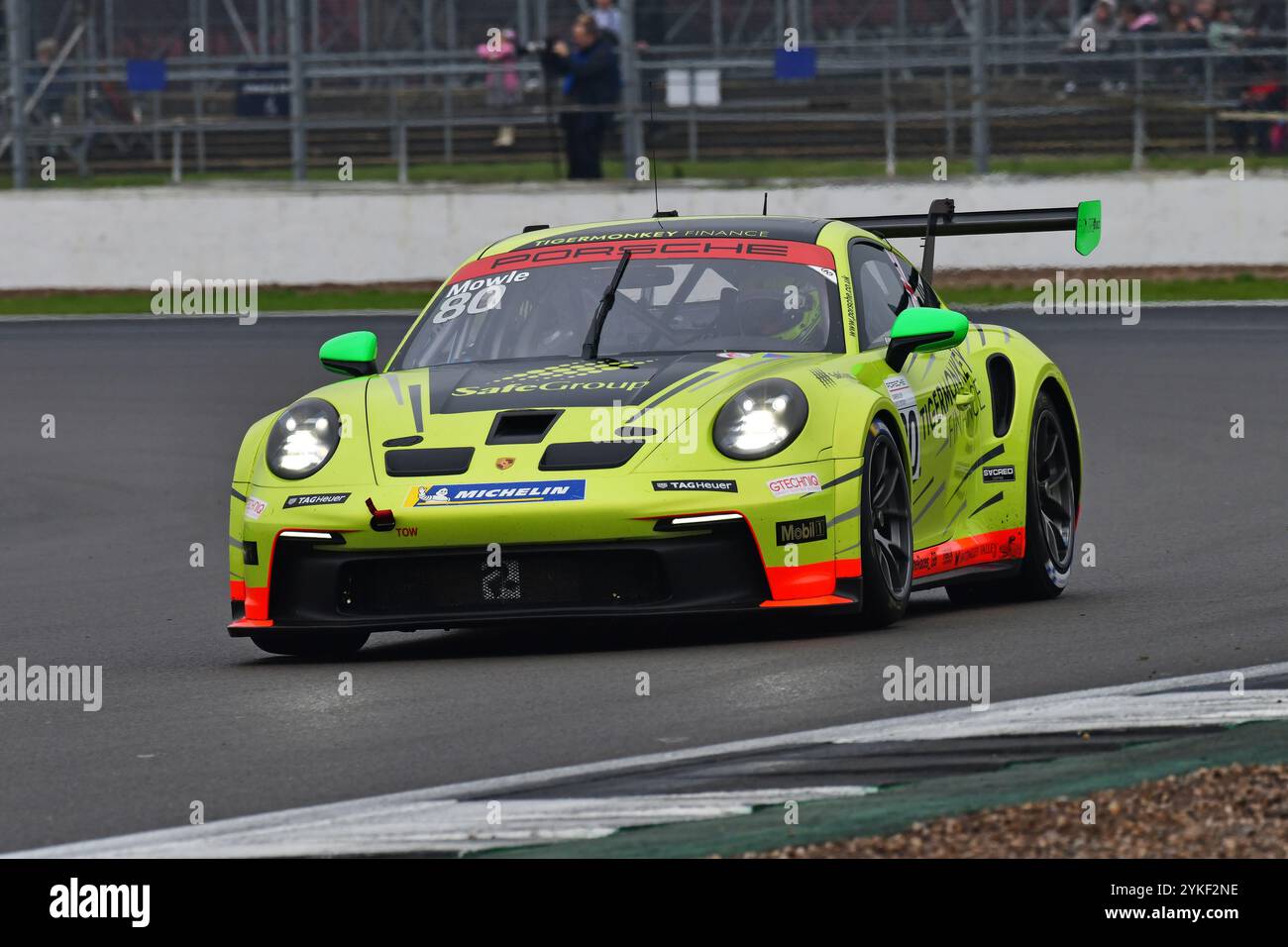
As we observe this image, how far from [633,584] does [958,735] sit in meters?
1.78

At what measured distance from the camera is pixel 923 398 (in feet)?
28.2

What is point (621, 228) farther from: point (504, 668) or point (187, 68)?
point (187, 68)

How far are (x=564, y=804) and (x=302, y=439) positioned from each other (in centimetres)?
290

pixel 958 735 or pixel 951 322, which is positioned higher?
pixel 951 322

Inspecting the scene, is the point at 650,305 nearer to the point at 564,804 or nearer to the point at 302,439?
the point at 302,439

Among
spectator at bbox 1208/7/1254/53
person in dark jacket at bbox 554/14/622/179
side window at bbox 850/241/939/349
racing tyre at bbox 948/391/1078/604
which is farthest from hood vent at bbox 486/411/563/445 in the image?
spectator at bbox 1208/7/1254/53

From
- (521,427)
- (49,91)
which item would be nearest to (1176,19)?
(49,91)

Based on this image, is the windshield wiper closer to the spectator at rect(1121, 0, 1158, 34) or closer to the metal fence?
the metal fence

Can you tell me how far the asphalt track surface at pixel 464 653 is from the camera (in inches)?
241
